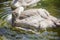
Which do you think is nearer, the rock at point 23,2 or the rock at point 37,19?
the rock at point 37,19

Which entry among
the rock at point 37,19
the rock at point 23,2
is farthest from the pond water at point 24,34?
the rock at point 23,2

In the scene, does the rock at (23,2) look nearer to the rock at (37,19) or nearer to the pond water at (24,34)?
the rock at (37,19)

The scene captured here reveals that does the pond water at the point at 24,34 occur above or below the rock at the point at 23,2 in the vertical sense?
below

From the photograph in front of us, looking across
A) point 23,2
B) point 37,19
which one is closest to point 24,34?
point 37,19

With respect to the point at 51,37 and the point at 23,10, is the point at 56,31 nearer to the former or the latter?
the point at 51,37

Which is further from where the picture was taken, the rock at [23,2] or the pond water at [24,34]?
the rock at [23,2]

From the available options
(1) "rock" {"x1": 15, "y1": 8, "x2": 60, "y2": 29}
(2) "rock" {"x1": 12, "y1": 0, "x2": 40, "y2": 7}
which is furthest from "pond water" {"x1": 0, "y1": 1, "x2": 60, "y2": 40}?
(2) "rock" {"x1": 12, "y1": 0, "x2": 40, "y2": 7}

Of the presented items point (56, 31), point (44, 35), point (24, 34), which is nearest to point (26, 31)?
point (24, 34)

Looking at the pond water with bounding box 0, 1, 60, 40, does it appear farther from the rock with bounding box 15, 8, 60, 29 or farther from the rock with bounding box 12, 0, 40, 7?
the rock with bounding box 12, 0, 40, 7

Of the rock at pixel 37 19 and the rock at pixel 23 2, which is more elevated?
the rock at pixel 23 2

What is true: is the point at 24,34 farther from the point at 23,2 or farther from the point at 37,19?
the point at 23,2

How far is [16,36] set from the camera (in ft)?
6.63

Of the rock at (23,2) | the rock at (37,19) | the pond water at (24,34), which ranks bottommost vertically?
the pond water at (24,34)

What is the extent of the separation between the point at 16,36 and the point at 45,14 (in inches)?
15.9
